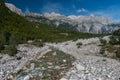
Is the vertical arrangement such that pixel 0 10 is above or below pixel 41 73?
above

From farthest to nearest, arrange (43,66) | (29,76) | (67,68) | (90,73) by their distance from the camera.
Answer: (43,66), (67,68), (29,76), (90,73)

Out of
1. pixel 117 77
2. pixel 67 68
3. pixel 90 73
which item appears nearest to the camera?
pixel 117 77

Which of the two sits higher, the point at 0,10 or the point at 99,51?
the point at 0,10

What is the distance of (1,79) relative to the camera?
82.8 ft

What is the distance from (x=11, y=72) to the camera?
2816 centimetres

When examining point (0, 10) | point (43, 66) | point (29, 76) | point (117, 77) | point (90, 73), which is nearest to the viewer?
point (117, 77)

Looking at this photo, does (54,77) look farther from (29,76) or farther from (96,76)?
(96,76)

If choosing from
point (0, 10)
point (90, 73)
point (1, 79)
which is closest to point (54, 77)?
point (90, 73)

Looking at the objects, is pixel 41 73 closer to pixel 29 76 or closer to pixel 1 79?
pixel 29 76

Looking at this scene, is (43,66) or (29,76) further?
(43,66)

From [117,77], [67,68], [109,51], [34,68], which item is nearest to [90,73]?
[117,77]

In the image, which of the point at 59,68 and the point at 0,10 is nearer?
the point at 59,68

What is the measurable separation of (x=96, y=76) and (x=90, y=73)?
1.12 meters

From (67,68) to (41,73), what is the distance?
3.44m
